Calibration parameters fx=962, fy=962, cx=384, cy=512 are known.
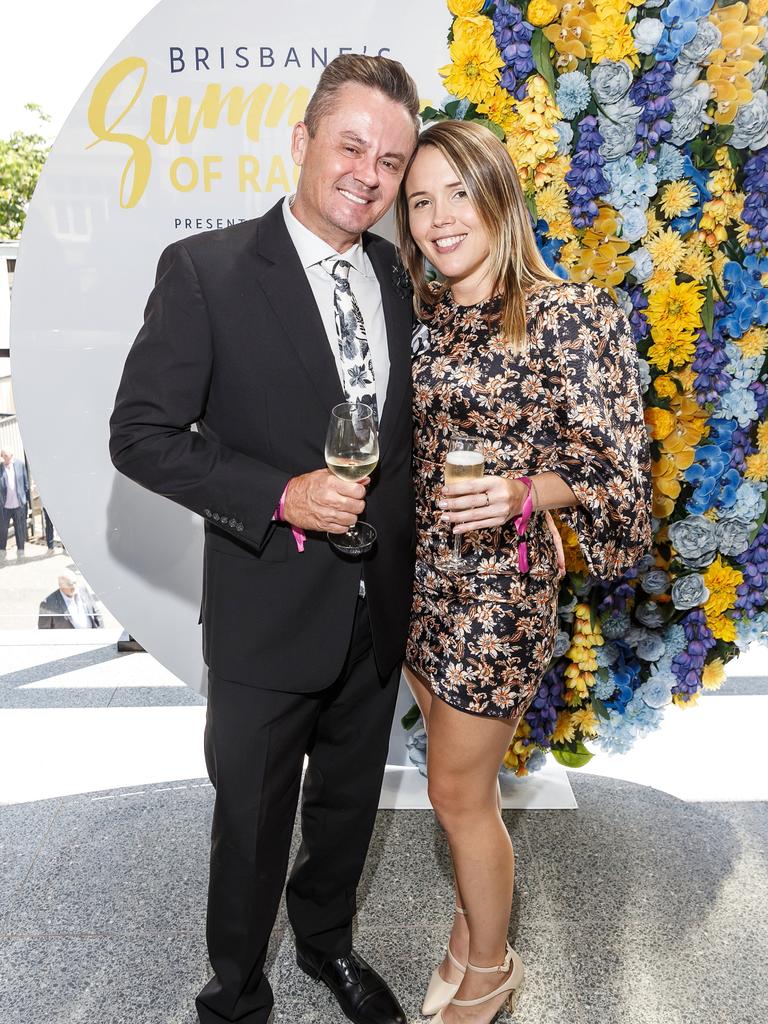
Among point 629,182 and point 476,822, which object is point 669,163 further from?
point 476,822

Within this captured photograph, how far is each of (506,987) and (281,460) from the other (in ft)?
4.22

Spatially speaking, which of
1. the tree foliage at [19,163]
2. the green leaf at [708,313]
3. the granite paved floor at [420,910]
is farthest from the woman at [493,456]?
the tree foliage at [19,163]

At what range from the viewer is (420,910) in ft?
8.31

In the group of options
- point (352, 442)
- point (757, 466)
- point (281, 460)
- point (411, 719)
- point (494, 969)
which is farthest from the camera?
point (411, 719)

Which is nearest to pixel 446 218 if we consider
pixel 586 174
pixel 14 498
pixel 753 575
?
pixel 586 174

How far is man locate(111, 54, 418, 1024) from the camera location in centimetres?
173

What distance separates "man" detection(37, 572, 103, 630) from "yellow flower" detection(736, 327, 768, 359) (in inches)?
→ 127

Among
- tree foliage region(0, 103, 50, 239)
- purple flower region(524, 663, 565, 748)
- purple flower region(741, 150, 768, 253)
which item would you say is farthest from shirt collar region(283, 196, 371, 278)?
tree foliage region(0, 103, 50, 239)

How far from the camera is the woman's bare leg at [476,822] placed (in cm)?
195

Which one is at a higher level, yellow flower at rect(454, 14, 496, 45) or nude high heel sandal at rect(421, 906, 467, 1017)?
yellow flower at rect(454, 14, 496, 45)

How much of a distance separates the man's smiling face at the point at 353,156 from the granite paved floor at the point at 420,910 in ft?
5.70

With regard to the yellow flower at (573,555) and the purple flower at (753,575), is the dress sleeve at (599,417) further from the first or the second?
the purple flower at (753,575)

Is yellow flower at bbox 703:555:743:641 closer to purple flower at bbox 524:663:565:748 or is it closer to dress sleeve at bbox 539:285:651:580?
purple flower at bbox 524:663:565:748

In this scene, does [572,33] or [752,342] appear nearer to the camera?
[572,33]
